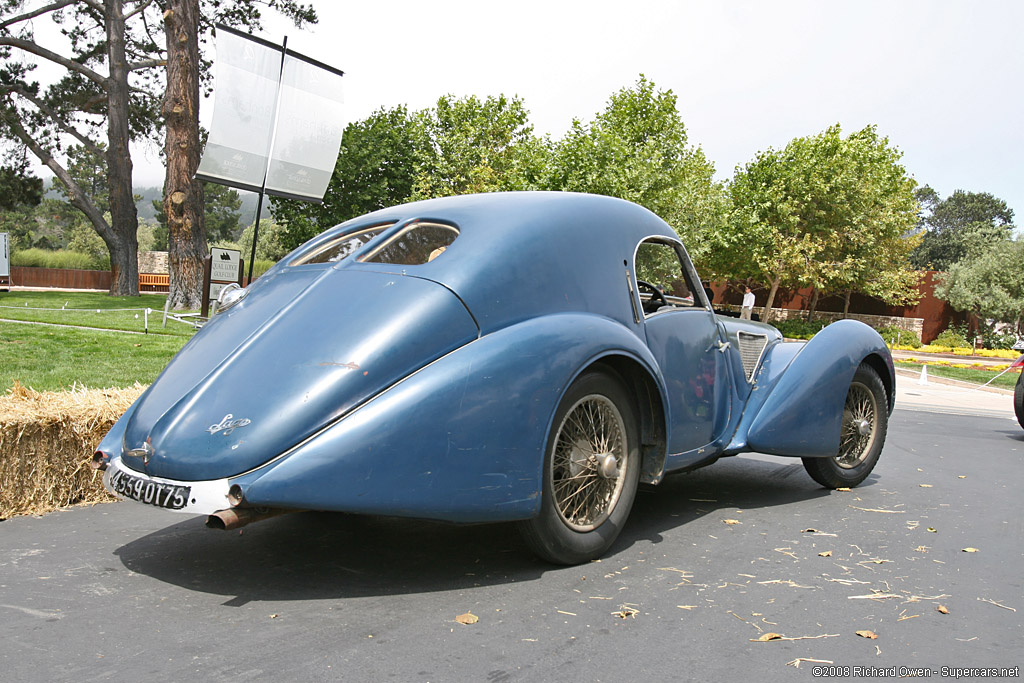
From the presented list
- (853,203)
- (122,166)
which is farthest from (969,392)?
(122,166)

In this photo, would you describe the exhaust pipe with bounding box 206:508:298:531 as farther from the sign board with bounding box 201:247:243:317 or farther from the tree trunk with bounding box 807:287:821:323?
the tree trunk with bounding box 807:287:821:323

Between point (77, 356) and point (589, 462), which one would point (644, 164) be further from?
point (589, 462)

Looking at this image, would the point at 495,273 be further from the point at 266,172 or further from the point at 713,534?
the point at 266,172

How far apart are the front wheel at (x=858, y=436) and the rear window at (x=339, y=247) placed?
3.50m

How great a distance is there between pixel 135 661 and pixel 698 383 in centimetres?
330

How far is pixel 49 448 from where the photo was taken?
16.5 feet

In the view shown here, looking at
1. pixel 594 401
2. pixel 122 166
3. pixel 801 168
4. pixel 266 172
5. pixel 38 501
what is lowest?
pixel 38 501

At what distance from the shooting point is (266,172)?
1017cm

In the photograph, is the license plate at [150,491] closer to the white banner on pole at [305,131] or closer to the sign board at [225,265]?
the white banner on pole at [305,131]

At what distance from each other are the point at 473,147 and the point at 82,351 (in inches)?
1139

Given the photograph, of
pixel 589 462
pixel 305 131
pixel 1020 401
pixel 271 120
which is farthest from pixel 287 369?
pixel 1020 401

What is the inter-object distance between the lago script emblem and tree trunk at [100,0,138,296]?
32.5 meters

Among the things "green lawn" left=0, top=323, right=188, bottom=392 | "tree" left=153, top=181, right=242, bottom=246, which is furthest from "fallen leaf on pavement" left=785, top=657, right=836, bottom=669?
"tree" left=153, top=181, right=242, bottom=246

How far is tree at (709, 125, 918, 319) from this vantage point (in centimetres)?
3753
